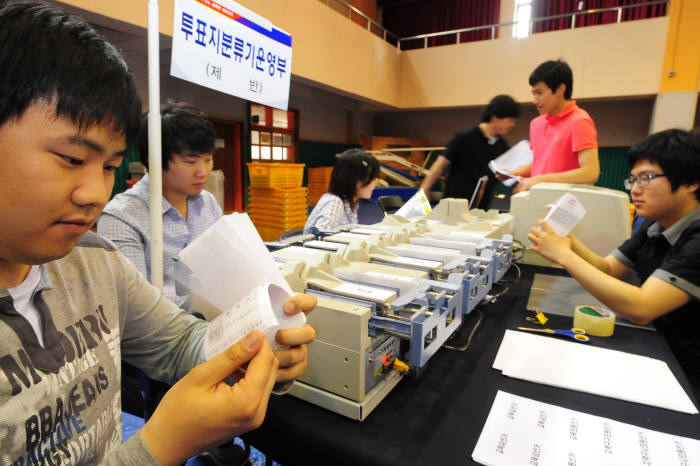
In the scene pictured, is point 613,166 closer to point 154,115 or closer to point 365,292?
point 365,292

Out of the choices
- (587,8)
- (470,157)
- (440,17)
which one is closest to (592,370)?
(470,157)

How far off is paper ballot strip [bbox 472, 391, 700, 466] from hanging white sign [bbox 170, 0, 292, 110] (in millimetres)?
1068

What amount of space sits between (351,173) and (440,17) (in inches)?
323

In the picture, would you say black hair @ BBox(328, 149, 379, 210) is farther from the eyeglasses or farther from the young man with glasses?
the eyeglasses

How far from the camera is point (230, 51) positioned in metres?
1.13

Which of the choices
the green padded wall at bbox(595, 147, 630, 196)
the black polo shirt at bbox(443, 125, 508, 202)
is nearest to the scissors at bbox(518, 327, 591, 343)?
the black polo shirt at bbox(443, 125, 508, 202)

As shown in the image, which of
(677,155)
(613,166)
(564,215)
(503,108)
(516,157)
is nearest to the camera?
(677,155)

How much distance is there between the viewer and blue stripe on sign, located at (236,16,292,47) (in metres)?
1.18

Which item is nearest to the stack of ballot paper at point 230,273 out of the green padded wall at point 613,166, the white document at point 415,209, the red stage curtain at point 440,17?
the white document at point 415,209

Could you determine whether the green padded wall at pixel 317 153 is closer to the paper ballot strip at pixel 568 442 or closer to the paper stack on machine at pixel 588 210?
the paper stack on machine at pixel 588 210

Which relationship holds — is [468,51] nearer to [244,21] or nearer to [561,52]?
[561,52]

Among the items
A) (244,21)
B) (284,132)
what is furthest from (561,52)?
(244,21)

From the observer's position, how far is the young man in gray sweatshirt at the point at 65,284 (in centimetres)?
44

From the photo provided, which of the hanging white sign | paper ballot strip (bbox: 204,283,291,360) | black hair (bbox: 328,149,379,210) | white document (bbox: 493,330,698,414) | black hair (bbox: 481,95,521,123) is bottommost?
white document (bbox: 493,330,698,414)
